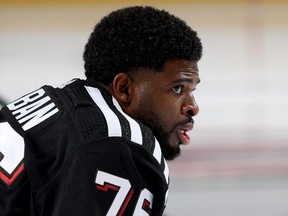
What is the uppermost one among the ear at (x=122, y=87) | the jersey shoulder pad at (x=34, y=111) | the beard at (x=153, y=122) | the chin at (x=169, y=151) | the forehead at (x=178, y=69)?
the forehead at (x=178, y=69)

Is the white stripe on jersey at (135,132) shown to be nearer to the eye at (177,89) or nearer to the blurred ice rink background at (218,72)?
the eye at (177,89)

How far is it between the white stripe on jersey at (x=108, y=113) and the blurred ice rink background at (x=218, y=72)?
6.02ft

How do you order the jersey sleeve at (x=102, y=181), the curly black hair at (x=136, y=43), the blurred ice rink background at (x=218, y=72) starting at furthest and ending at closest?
the blurred ice rink background at (x=218, y=72) < the curly black hair at (x=136, y=43) < the jersey sleeve at (x=102, y=181)

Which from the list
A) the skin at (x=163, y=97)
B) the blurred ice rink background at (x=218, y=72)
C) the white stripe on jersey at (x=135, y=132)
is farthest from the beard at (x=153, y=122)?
the blurred ice rink background at (x=218, y=72)

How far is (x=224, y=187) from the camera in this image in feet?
9.13

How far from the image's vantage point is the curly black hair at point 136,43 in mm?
982

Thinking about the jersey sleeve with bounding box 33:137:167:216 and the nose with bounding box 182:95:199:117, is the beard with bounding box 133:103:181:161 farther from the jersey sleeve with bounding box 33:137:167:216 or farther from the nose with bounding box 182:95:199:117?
the jersey sleeve with bounding box 33:137:167:216

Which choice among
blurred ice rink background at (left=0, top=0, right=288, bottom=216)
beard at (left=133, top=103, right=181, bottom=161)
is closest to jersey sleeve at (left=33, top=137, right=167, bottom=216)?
beard at (left=133, top=103, right=181, bottom=161)

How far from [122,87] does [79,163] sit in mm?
223

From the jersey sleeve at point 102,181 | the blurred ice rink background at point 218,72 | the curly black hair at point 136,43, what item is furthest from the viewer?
the blurred ice rink background at point 218,72

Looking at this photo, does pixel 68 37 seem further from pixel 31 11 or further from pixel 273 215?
pixel 273 215

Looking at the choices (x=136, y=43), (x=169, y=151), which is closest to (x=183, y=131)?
(x=169, y=151)

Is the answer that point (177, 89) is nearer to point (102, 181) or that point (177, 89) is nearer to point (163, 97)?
point (163, 97)

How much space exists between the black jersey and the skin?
0.08 m
